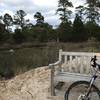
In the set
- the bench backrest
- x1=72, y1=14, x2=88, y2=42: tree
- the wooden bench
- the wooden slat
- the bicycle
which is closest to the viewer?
the bicycle

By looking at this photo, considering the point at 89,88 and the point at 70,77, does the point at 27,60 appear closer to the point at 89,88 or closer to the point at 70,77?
the point at 70,77

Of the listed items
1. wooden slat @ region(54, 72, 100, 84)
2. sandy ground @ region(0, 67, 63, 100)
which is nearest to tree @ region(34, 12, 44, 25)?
sandy ground @ region(0, 67, 63, 100)

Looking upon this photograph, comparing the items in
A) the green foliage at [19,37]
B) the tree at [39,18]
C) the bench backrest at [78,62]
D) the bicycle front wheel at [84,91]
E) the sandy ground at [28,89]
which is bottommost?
the green foliage at [19,37]

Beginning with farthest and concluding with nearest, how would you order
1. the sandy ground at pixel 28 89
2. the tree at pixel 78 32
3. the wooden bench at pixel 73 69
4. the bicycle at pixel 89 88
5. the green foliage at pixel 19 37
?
the green foliage at pixel 19 37, the tree at pixel 78 32, the sandy ground at pixel 28 89, the wooden bench at pixel 73 69, the bicycle at pixel 89 88

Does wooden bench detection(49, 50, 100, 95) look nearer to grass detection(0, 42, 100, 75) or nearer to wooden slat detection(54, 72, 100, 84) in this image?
wooden slat detection(54, 72, 100, 84)

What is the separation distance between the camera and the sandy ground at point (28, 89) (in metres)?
7.24

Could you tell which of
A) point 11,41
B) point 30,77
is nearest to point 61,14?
point 11,41

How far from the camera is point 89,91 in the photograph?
227 inches

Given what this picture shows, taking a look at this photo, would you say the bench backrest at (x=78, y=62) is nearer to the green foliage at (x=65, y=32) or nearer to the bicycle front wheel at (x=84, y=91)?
the bicycle front wheel at (x=84, y=91)

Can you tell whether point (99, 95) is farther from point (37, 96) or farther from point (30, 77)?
point (30, 77)

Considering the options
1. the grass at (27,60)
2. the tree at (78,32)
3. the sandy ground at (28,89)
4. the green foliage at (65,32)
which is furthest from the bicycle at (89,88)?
the green foliage at (65,32)

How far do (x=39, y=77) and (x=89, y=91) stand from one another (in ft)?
10.8

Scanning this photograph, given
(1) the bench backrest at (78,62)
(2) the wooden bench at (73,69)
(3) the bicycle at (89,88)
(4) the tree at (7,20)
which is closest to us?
(3) the bicycle at (89,88)

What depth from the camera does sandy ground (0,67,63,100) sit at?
23.7 ft
